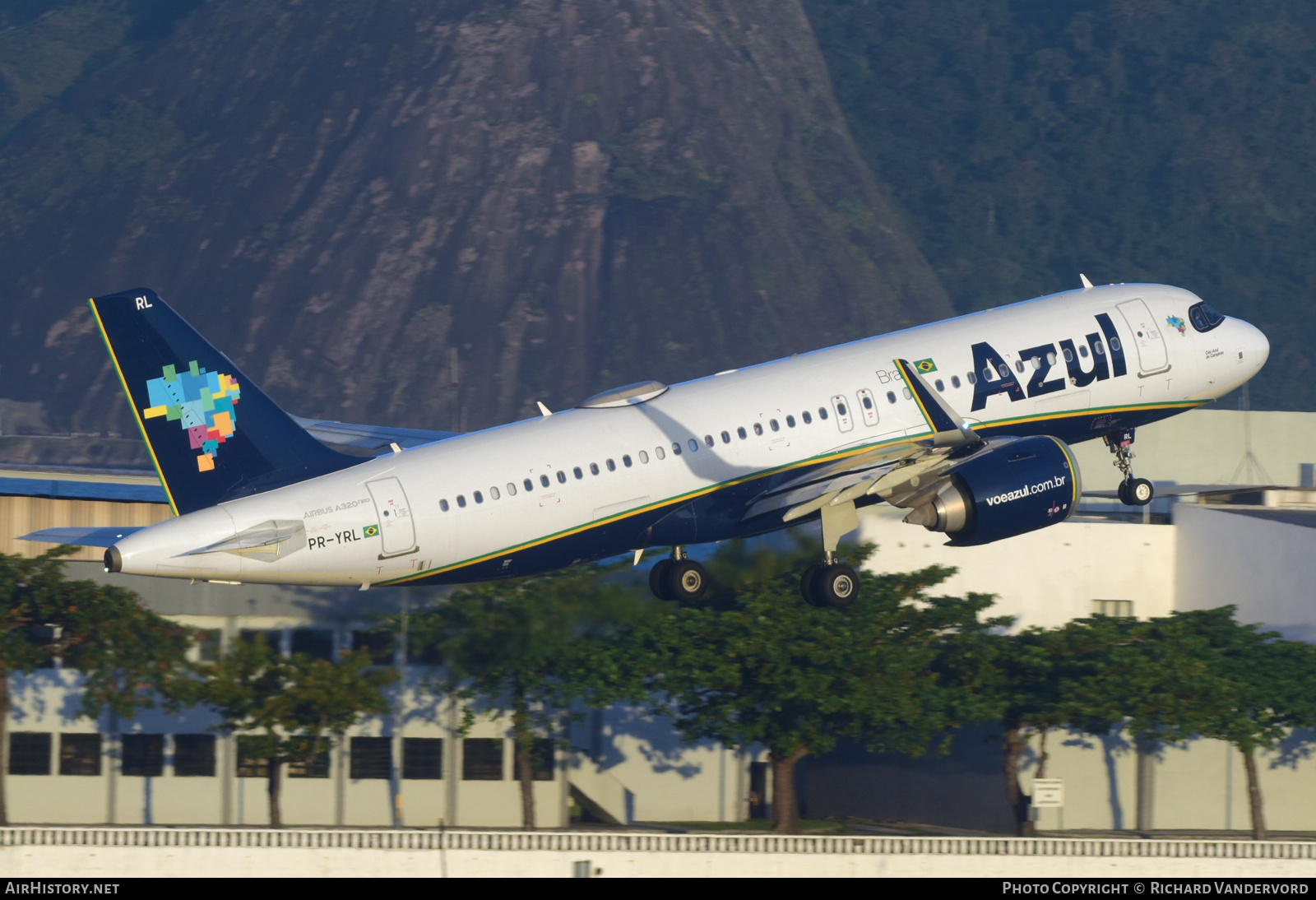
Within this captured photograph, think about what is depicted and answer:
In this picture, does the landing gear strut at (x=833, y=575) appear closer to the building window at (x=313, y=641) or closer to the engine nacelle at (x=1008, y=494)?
the engine nacelle at (x=1008, y=494)

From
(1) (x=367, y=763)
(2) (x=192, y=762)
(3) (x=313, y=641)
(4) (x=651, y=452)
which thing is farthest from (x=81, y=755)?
(4) (x=651, y=452)

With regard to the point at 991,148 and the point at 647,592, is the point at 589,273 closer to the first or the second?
the point at 991,148

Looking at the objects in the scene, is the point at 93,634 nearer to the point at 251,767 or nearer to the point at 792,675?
the point at 251,767

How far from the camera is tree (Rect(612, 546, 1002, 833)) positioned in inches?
2279

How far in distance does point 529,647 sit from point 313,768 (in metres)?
21.2

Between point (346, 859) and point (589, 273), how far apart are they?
98.4 metres

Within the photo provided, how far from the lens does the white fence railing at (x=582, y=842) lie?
5125 cm

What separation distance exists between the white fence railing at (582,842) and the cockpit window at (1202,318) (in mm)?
15567

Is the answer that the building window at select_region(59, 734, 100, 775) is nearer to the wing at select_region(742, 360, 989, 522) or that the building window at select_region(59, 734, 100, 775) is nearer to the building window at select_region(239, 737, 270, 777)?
Result: the building window at select_region(239, 737, 270, 777)

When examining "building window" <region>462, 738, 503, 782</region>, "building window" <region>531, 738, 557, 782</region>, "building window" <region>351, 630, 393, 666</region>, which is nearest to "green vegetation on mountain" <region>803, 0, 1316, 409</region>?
"building window" <region>531, 738, 557, 782</region>

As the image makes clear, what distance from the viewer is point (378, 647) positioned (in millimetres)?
59938

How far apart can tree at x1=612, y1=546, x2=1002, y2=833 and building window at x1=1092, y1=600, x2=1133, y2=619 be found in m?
14.6

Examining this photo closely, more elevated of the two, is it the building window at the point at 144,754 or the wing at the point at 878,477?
the wing at the point at 878,477

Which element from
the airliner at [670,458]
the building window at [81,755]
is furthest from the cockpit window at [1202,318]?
the building window at [81,755]
